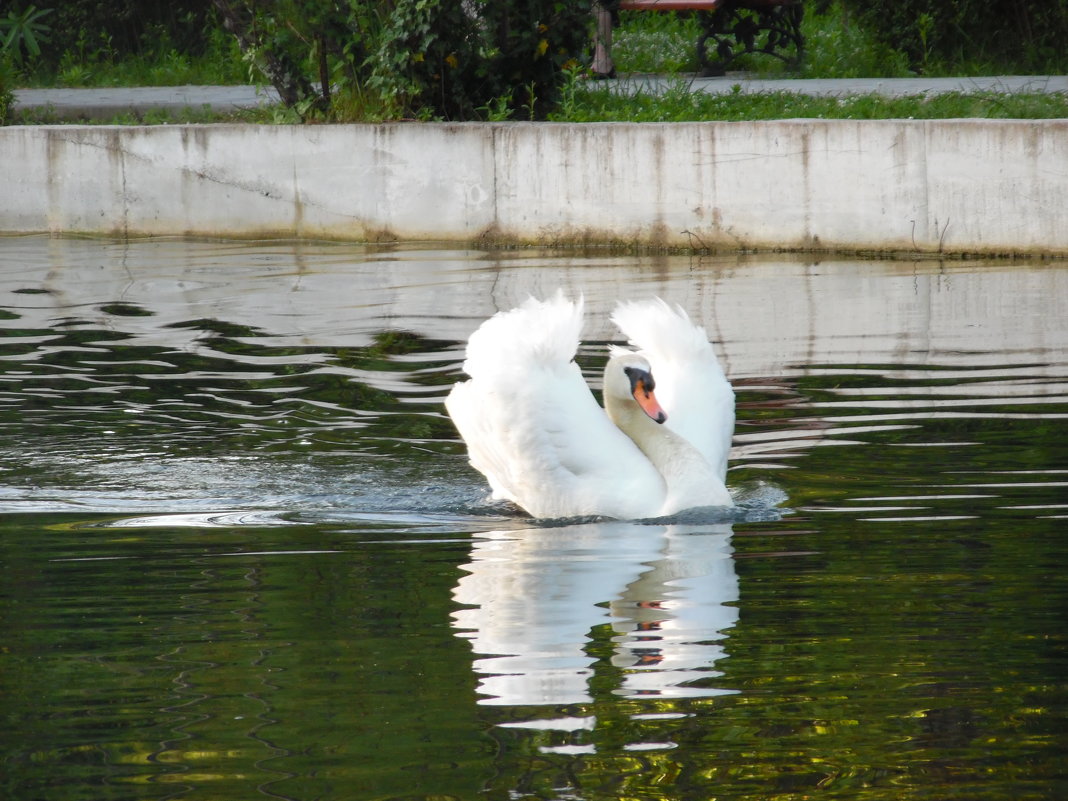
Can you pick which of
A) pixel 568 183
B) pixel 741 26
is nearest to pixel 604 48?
pixel 741 26

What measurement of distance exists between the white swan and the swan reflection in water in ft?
0.36

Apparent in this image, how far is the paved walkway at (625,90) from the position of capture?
51.8 feet

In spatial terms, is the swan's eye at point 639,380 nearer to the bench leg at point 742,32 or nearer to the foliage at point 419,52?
the foliage at point 419,52

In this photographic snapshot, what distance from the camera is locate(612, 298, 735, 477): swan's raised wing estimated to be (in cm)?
654

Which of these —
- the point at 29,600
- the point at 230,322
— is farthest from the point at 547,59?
the point at 29,600

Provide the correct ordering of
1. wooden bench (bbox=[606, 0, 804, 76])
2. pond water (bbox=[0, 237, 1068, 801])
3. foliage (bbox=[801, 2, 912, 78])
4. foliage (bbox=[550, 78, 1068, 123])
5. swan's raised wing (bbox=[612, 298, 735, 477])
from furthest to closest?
1. foliage (bbox=[801, 2, 912, 78])
2. wooden bench (bbox=[606, 0, 804, 76])
3. foliage (bbox=[550, 78, 1068, 123])
4. swan's raised wing (bbox=[612, 298, 735, 477])
5. pond water (bbox=[0, 237, 1068, 801])

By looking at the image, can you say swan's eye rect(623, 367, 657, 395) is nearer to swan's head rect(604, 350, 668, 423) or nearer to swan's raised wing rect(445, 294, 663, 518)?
swan's head rect(604, 350, 668, 423)

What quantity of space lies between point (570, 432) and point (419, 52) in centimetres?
920

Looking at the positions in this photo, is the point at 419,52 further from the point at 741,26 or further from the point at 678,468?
the point at 678,468

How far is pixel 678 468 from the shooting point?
6.09 metres

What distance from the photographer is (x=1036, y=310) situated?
400 inches

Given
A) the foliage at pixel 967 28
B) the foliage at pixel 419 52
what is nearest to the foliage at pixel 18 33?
the foliage at pixel 419 52

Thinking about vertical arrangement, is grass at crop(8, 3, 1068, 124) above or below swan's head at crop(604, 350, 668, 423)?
above

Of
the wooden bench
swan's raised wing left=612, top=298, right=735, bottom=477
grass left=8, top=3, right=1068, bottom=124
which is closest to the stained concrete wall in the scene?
grass left=8, top=3, right=1068, bottom=124
